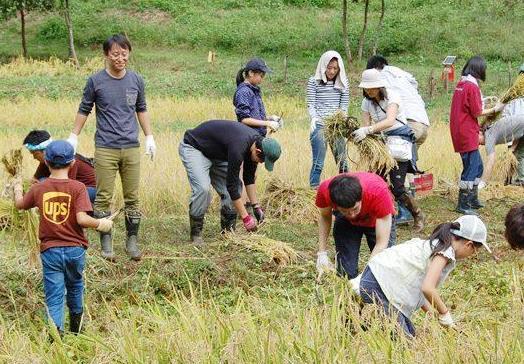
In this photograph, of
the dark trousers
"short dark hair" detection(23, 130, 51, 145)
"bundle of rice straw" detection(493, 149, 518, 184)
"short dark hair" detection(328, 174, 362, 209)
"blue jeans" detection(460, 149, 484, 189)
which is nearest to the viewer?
"short dark hair" detection(328, 174, 362, 209)

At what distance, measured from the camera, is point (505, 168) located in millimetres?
9008

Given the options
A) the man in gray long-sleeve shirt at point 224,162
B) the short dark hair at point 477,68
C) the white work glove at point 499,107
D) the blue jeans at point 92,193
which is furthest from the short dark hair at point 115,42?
the white work glove at point 499,107

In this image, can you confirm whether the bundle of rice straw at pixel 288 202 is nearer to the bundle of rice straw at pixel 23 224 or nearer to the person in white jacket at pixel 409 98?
the person in white jacket at pixel 409 98

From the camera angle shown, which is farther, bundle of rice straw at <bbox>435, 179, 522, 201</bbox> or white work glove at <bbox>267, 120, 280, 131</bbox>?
bundle of rice straw at <bbox>435, 179, 522, 201</bbox>

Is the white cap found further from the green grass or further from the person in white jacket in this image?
the person in white jacket

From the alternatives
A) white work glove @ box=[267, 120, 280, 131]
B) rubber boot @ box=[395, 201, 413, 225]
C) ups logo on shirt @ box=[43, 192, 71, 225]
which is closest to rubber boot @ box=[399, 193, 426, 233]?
rubber boot @ box=[395, 201, 413, 225]

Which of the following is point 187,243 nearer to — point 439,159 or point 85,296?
point 85,296

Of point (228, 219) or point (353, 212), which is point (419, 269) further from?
point (228, 219)

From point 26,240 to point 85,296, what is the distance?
0.55 metres

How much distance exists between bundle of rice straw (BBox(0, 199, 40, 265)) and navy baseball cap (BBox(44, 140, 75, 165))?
0.82 metres

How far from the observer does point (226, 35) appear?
26.0m

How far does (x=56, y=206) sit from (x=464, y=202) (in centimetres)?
460

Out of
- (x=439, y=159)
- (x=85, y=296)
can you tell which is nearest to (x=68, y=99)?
(x=439, y=159)

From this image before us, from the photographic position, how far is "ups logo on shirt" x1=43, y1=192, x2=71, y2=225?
174 inches
